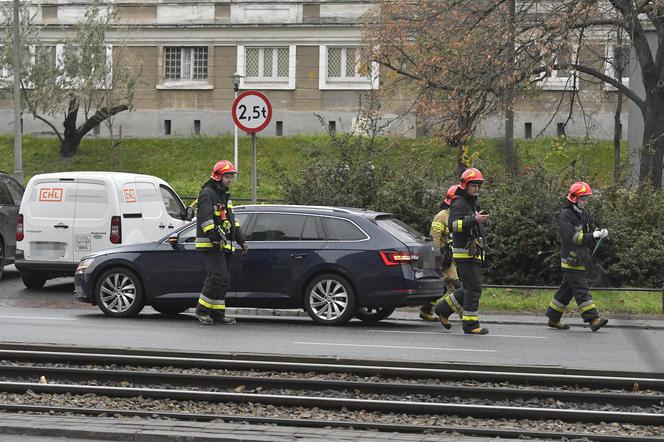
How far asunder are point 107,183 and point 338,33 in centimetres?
2658

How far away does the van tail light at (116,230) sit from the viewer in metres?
19.8

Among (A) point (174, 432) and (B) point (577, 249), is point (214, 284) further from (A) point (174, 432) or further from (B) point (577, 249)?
(A) point (174, 432)

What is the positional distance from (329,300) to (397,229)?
4.19 ft

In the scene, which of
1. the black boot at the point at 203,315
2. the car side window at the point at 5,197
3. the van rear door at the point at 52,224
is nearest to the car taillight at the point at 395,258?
the black boot at the point at 203,315

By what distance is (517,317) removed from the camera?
17.8 meters

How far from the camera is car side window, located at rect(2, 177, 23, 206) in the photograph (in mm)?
22547

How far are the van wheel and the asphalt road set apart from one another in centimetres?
281

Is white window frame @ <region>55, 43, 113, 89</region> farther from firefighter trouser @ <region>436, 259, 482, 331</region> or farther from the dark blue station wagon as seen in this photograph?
firefighter trouser @ <region>436, 259, 482, 331</region>

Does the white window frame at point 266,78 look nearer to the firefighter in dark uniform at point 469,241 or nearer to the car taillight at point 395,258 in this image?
the car taillight at point 395,258

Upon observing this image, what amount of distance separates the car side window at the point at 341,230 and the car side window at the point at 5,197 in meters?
8.14

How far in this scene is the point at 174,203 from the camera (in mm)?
21422

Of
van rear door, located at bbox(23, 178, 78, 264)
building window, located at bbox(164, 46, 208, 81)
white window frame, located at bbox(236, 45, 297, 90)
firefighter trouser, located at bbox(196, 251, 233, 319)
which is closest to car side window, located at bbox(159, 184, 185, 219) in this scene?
van rear door, located at bbox(23, 178, 78, 264)

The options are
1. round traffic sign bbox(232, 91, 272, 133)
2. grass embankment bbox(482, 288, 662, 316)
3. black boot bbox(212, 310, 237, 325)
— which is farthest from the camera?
round traffic sign bbox(232, 91, 272, 133)


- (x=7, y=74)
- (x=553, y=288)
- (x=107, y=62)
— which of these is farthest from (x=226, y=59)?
(x=553, y=288)
